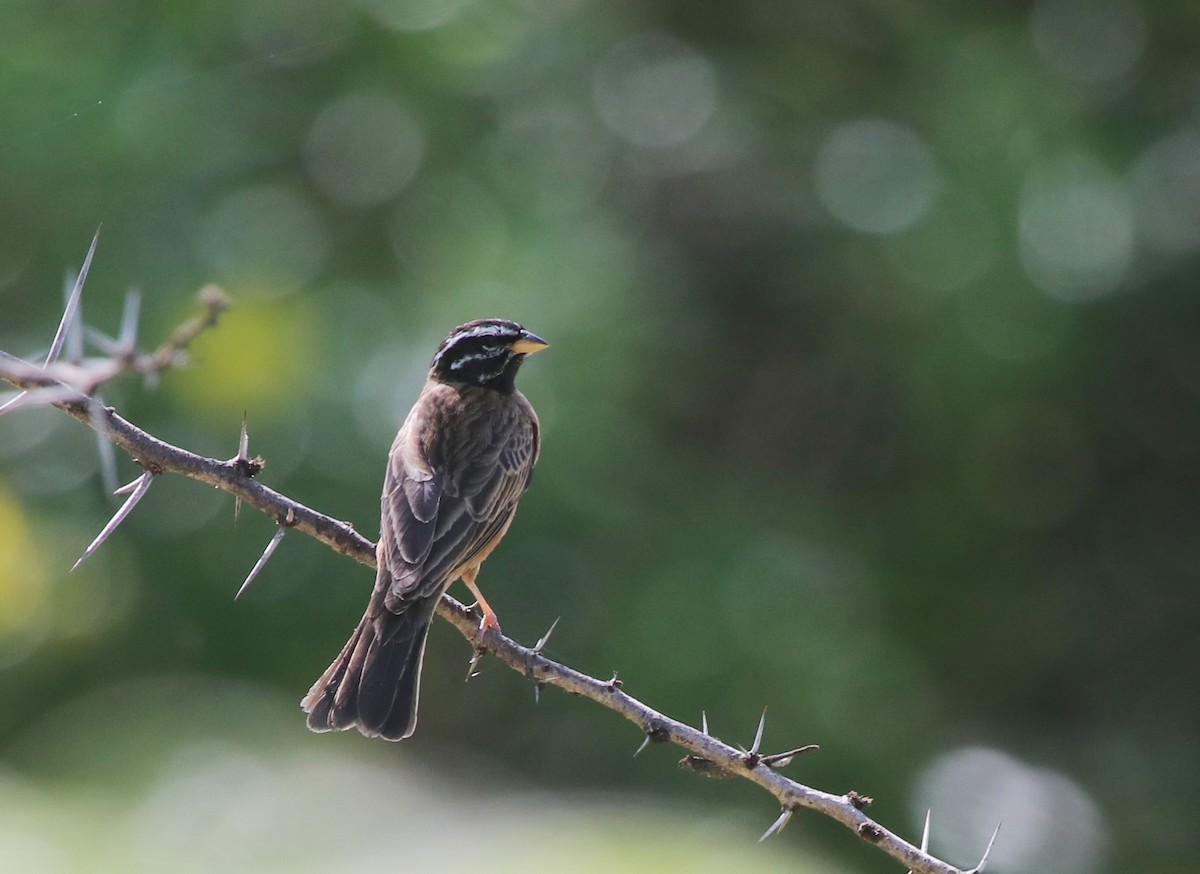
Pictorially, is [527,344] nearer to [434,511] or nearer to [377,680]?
[434,511]

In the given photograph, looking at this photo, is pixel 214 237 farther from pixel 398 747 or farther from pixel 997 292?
pixel 997 292

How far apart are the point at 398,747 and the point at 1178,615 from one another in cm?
647

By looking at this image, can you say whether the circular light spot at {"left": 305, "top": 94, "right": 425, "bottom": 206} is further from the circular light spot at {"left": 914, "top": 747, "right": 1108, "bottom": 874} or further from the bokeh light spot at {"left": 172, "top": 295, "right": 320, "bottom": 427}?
the circular light spot at {"left": 914, "top": 747, "right": 1108, "bottom": 874}

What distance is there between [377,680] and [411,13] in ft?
25.2

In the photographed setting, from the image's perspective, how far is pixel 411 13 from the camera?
11031mm

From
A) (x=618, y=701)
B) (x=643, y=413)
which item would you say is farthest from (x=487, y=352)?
(x=643, y=413)

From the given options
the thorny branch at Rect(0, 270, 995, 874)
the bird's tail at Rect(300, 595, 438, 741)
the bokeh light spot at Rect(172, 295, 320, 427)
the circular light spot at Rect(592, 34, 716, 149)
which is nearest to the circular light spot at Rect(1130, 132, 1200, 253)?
the circular light spot at Rect(592, 34, 716, 149)

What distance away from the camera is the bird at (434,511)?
4605 millimetres

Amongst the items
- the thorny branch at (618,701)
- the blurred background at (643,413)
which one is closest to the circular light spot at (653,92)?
the blurred background at (643,413)

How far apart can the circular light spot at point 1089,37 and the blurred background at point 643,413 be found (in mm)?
48

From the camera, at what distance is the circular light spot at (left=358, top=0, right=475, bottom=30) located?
36.0 ft

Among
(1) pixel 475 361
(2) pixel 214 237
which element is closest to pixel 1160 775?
(1) pixel 475 361

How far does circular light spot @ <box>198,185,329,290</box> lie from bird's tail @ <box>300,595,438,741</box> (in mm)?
5047

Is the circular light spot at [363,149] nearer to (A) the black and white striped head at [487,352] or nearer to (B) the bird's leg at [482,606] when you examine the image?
(A) the black and white striped head at [487,352]
